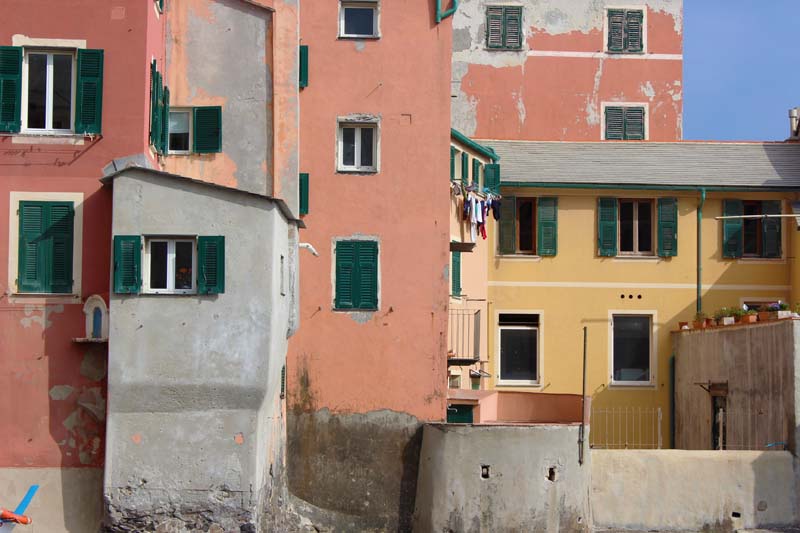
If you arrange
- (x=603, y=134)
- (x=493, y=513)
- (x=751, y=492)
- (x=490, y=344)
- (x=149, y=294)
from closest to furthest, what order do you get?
1. (x=149, y=294)
2. (x=493, y=513)
3. (x=751, y=492)
4. (x=490, y=344)
5. (x=603, y=134)

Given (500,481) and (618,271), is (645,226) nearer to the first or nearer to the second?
(618,271)

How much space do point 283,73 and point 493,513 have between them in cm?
1011

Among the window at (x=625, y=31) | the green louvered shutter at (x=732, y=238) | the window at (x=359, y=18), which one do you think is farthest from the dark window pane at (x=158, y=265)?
the window at (x=625, y=31)

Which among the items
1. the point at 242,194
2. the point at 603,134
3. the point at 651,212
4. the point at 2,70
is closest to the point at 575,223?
the point at 651,212

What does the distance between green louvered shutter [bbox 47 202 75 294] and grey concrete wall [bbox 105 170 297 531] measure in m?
0.91

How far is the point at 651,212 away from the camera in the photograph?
136 ft

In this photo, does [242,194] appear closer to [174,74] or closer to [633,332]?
[174,74]

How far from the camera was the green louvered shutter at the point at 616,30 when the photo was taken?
163 ft

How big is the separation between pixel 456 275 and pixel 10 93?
45.2ft

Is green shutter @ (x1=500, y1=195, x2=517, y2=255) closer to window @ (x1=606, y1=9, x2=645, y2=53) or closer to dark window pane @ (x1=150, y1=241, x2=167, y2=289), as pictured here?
window @ (x1=606, y1=9, x2=645, y2=53)

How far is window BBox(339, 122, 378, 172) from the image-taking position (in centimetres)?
3216

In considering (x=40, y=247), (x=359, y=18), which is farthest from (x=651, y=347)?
(x=40, y=247)

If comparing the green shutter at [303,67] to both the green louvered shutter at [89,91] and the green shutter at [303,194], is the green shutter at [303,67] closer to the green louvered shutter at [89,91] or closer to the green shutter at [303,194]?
the green shutter at [303,194]

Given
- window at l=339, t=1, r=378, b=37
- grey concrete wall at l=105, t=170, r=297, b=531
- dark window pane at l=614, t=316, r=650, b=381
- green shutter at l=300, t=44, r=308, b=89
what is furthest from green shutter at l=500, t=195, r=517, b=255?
grey concrete wall at l=105, t=170, r=297, b=531
